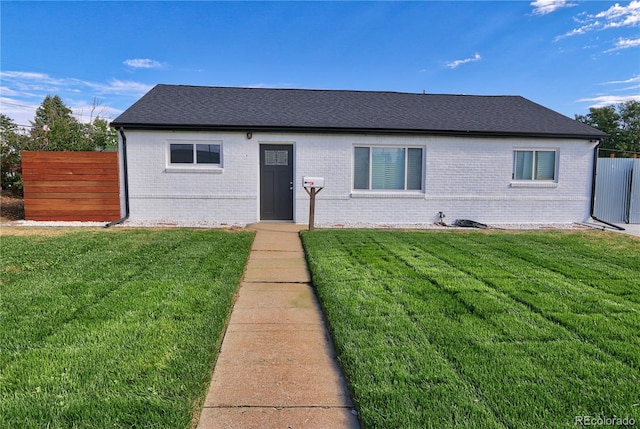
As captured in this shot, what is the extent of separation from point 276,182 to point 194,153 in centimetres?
236

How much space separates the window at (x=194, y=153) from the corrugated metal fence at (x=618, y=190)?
1145 centimetres

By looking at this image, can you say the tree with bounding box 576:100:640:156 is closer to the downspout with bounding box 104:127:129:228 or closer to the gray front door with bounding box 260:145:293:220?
the gray front door with bounding box 260:145:293:220

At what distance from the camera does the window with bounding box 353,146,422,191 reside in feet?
35.4

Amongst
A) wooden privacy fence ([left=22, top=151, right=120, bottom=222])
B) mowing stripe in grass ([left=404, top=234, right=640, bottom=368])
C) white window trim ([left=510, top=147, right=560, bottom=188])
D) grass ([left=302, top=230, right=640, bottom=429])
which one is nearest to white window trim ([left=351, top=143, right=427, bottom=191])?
white window trim ([left=510, top=147, right=560, bottom=188])

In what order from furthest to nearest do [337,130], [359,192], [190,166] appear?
[359,192]
[190,166]
[337,130]

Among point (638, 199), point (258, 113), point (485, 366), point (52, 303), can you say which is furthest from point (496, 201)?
point (52, 303)

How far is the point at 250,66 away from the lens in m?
18.1

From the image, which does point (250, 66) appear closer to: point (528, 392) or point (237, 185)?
point (237, 185)

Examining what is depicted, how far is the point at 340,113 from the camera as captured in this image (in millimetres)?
11516

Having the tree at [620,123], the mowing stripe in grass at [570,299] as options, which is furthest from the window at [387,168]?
the tree at [620,123]

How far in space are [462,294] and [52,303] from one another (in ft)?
14.3

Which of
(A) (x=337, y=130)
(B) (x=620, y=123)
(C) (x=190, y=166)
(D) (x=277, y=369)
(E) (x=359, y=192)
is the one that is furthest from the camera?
(B) (x=620, y=123)

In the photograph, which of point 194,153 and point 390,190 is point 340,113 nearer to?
point 390,190

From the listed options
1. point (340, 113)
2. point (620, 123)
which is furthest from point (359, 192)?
point (620, 123)
